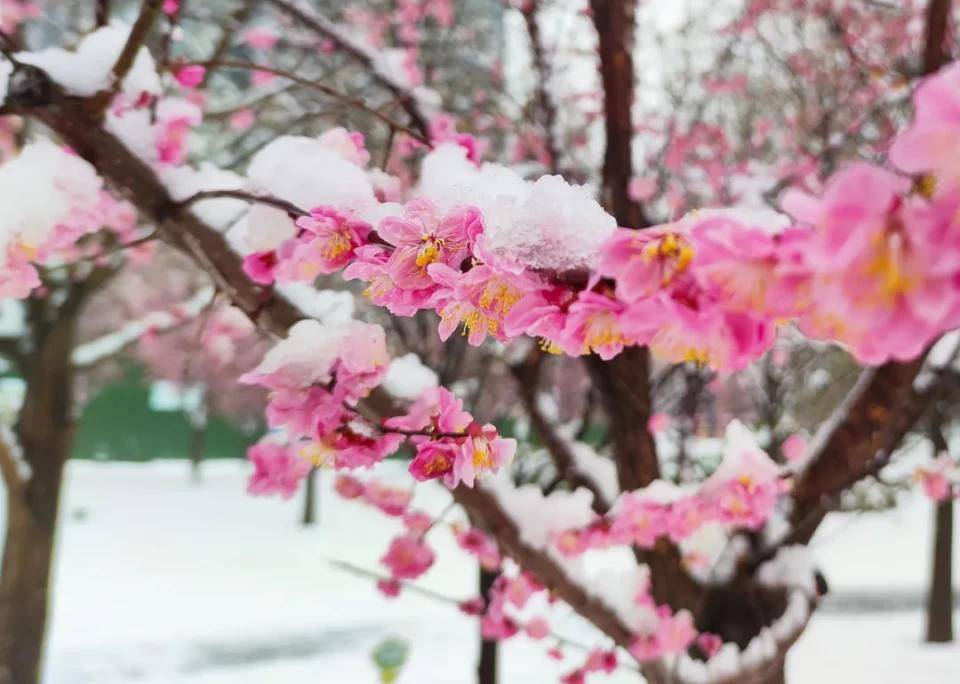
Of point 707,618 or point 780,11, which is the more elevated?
point 780,11

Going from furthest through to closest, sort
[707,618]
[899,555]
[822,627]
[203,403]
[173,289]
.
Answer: [203,403] → [173,289] → [899,555] → [822,627] → [707,618]

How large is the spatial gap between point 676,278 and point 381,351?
66cm

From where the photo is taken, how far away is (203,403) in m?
19.0

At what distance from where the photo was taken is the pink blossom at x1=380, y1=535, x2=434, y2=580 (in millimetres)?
2490

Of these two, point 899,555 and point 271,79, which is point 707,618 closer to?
point 271,79

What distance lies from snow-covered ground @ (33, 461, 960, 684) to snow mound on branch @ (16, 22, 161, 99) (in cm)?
286

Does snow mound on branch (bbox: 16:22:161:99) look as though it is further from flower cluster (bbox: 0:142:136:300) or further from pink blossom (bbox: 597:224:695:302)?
pink blossom (bbox: 597:224:695:302)

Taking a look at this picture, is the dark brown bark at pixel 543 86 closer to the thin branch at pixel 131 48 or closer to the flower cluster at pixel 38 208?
the thin branch at pixel 131 48

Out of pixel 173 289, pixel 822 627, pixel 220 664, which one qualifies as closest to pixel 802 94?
pixel 822 627

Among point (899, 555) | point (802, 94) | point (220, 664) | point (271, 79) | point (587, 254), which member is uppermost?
point (802, 94)

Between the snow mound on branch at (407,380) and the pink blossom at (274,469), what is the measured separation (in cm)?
34

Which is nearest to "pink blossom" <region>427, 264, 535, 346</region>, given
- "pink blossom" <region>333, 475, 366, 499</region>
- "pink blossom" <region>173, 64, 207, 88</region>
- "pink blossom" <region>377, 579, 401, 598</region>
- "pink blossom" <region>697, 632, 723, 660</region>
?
"pink blossom" <region>173, 64, 207, 88</region>

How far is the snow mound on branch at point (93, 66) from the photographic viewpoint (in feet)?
5.12

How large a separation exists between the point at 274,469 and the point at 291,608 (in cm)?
771
